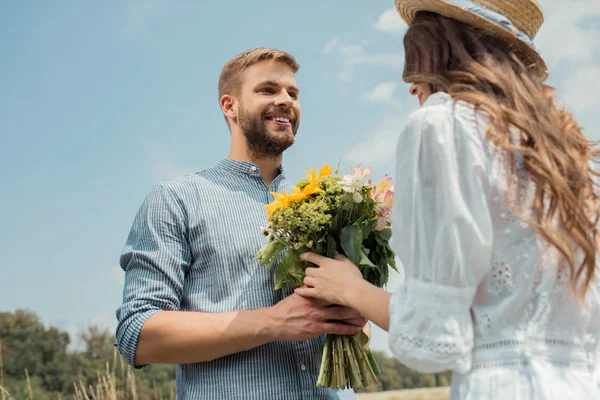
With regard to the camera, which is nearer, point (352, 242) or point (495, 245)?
point (495, 245)

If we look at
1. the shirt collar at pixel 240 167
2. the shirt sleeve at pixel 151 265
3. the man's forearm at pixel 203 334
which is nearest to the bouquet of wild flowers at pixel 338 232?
the man's forearm at pixel 203 334

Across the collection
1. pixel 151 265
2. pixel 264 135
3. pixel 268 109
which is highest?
pixel 268 109

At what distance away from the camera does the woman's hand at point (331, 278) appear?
2061 millimetres

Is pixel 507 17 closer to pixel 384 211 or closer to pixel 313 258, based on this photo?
pixel 384 211

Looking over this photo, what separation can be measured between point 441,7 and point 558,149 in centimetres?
55

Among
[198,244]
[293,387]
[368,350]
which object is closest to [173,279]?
[198,244]

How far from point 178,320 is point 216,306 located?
22 centimetres

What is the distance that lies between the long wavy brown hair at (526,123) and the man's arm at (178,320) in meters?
1.05

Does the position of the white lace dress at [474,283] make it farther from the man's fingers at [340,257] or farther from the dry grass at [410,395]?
the dry grass at [410,395]

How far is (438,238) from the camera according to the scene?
1585mm

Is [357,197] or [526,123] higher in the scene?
[357,197]

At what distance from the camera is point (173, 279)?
2.70 metres

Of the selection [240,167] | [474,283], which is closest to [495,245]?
[474,283]

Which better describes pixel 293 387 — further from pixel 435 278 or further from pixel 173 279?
pixel 435 278
